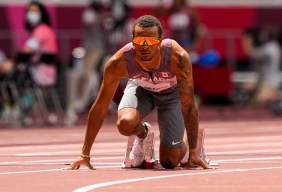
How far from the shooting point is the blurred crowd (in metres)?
25.1

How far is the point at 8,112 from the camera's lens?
25516mm

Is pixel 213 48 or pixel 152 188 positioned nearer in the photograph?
pixel 152 188

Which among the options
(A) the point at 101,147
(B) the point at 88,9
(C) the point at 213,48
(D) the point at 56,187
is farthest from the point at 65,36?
(D) the point at 56,187

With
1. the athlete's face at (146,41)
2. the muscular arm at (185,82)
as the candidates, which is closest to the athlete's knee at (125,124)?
the muscular arm at (185,82)

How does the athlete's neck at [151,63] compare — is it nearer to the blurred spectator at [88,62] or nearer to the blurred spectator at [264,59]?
the blurred spectator at [88,62]

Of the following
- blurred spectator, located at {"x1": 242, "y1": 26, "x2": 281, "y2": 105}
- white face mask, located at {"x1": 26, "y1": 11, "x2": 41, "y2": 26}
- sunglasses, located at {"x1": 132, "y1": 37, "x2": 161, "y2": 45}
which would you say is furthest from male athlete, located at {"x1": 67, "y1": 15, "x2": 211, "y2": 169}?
blurred spectator, located at {"x1": 242, "y1": 26, "x2": 281, "y2": 105}

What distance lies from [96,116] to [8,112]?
12.0 m

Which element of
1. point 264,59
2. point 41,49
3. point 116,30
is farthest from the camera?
point 264,59

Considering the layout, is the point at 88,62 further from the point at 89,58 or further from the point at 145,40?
the point at 145,40

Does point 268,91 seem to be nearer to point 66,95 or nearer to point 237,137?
point 66,95

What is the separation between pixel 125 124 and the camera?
44.3ft

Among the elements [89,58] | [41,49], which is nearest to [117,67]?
[41,49]

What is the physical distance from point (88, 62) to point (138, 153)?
46.6 feet

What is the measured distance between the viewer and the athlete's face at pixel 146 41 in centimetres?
1334
